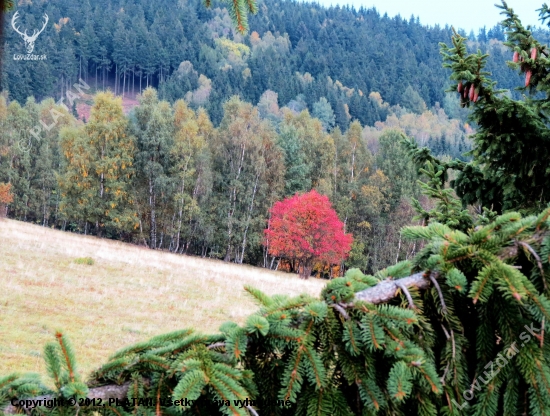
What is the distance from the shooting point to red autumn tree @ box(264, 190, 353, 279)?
30.9 meters

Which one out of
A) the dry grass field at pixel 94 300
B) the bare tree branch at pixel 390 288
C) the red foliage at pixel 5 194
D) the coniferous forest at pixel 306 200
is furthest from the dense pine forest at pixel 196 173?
the bare tree branch at pixel 390 288

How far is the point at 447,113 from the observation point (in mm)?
114312

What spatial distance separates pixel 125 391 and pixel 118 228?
38726 millimetres

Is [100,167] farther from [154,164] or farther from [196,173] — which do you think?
[196,173]

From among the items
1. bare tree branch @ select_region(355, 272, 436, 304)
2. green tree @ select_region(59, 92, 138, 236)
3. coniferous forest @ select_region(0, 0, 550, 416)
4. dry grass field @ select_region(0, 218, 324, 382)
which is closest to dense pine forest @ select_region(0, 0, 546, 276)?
green tree @ select_region(59, 92, 138, 236)

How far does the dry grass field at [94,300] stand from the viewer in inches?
417

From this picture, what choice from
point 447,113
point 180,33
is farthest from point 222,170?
point 180,33

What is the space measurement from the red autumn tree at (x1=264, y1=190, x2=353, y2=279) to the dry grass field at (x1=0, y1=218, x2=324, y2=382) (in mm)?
8892

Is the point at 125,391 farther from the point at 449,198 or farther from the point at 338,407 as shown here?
the point at 449,198

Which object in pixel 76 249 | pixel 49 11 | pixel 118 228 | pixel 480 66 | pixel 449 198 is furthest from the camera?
pixel 49 11

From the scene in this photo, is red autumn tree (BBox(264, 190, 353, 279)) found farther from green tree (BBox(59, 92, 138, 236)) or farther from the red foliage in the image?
the red foliage

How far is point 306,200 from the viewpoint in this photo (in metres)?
30.8

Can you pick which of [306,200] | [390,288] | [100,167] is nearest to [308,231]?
[306,200]

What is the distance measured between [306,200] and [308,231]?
2269 millimetres
